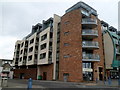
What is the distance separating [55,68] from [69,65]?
4.65 metres

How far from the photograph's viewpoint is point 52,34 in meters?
33.7

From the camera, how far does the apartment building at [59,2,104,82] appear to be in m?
27.1

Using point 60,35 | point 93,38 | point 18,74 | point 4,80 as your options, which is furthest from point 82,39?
point 18,74

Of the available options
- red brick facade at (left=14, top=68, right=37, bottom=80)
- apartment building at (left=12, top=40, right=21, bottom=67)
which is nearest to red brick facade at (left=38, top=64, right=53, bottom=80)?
red brick facade at (left=14, top=68, right=37, bottom=80)

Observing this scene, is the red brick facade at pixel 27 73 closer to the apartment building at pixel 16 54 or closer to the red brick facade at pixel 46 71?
the red brick facade at pixel 46 71

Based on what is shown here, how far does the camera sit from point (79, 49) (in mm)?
27500

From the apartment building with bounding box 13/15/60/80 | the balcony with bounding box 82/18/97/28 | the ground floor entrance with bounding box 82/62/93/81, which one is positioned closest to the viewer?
the ground floor entrance with bounding box 82/62/93/81

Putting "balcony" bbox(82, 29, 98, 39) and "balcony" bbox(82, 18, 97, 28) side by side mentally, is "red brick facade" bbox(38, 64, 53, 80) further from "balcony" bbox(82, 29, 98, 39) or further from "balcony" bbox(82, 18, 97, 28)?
"balcony" bbox(82, 18, 97, 28)

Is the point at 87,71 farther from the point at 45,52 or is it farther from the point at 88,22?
the point at 45,52

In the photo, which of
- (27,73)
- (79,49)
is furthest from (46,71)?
(79,49)

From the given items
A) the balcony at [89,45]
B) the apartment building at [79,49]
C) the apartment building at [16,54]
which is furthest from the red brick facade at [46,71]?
the apartment building at [16,54]

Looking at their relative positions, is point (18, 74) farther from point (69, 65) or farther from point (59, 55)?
point (69, 65)

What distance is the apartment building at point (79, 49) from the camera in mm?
27114

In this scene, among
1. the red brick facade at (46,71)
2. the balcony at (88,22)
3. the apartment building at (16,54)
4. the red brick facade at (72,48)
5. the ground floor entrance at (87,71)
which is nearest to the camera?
the red brick facade at (72,48)
